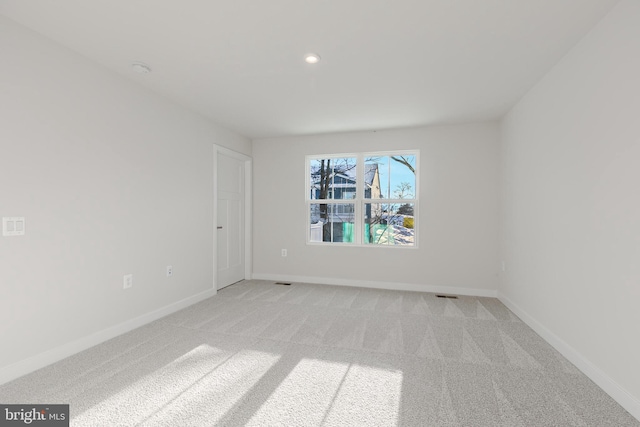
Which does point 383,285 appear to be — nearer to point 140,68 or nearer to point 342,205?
point 342,205

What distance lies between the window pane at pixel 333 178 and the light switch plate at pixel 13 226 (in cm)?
346

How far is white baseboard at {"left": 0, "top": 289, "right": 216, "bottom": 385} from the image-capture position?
6.47ft

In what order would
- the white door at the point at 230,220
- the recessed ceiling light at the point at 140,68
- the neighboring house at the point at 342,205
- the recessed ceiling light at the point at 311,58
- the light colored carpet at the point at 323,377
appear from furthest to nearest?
1. the neighboring house at the point at 342,205
2. the white door at the point at 230,220
3. the recessed ceiling light at the point at 140,68
4. the recessed ceiling light at the point at 311,58
5. the light colored carpet at the point at 323,377

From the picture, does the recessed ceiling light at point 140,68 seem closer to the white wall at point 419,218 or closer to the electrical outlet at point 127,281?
the electrical outlet at point 127,281

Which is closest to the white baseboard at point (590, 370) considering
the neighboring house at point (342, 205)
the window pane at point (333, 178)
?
the neighboring house at point (342, 205)

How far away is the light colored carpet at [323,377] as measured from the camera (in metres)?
1.65

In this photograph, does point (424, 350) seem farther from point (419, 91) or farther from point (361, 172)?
point (361, 172)

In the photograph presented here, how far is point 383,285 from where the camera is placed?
4.47 metres

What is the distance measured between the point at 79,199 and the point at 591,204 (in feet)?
12.6

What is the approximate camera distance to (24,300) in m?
2.04

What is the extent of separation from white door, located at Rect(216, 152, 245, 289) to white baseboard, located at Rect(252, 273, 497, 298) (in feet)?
1.63

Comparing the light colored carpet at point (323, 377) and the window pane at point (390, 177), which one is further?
the window pane at point (390, 177)

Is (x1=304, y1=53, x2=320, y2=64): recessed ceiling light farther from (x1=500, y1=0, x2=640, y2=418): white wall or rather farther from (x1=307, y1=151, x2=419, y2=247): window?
(x1=307, y1=151, x2=419, y2=247): window

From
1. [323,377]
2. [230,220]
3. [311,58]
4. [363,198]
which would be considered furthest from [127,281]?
[363,198]
